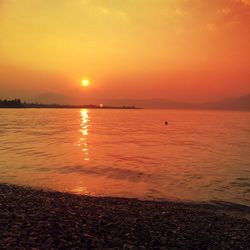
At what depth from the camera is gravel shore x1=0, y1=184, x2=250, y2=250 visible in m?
11.4

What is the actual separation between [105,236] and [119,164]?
24.7 meters

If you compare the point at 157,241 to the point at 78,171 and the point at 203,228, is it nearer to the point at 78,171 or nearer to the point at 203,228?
the point at 203,228

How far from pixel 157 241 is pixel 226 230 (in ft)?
12.6

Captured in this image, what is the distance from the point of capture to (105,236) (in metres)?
12.3

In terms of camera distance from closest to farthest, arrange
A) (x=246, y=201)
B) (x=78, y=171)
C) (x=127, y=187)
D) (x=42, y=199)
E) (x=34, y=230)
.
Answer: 1. (x=34, y=230)
2. (x=42, y=199)
3. (x=246, y=201)
4. (x=127, y=187)
5. (x=78, y=171)

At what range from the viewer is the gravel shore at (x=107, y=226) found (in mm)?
11430

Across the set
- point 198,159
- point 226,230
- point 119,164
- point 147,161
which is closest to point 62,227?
point 226,230

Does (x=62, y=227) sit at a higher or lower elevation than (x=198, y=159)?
higher

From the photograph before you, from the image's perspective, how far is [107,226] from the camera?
13562 millimetres

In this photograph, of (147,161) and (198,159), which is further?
(198,159)

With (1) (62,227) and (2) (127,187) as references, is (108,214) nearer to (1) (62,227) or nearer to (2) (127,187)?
(1) (62,227)

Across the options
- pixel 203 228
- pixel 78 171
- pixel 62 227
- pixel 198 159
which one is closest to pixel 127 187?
pixel 78 171

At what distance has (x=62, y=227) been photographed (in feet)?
41.6

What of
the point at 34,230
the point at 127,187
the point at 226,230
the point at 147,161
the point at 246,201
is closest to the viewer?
the point at 34,230
